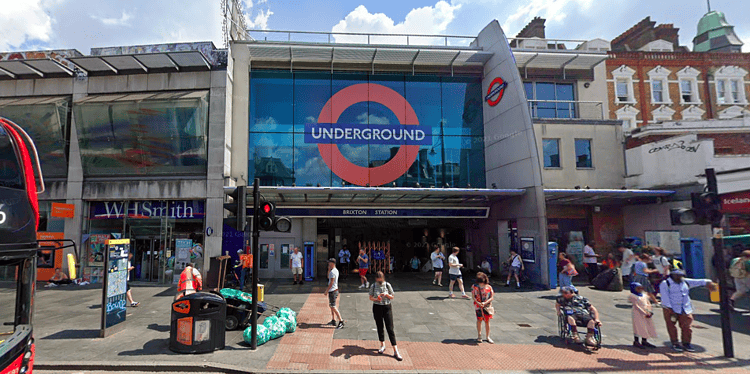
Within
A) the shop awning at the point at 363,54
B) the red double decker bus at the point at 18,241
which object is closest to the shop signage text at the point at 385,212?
the shop awning at the point at 363,54

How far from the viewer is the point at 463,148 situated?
63.9ft

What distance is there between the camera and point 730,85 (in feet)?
79.9

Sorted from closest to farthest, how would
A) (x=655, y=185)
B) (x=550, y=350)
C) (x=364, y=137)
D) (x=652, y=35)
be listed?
(x=550, y=350), (x=655, y=185), (x=364, y=137), (x=652, y=35)

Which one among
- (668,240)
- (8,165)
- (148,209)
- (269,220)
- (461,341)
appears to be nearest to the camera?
(8,165)

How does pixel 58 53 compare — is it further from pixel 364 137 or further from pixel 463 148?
pixel 463 148

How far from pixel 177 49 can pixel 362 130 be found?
31.4 ft

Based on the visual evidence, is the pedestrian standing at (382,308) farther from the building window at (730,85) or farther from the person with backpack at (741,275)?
the building window at (730,85)

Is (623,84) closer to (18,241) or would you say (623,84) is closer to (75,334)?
(18,241)

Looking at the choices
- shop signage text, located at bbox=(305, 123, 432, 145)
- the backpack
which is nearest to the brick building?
shop signage text, located at bbox=(305, 123, 432, 145)

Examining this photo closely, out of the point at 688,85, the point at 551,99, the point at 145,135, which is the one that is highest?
the point at 688,85

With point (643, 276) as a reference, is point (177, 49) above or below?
above

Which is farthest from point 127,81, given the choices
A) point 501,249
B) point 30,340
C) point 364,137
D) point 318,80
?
point 501,249

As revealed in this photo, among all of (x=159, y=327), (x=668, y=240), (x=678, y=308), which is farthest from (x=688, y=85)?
(x=159, y=327)

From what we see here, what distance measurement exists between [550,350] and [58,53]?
24070mm
